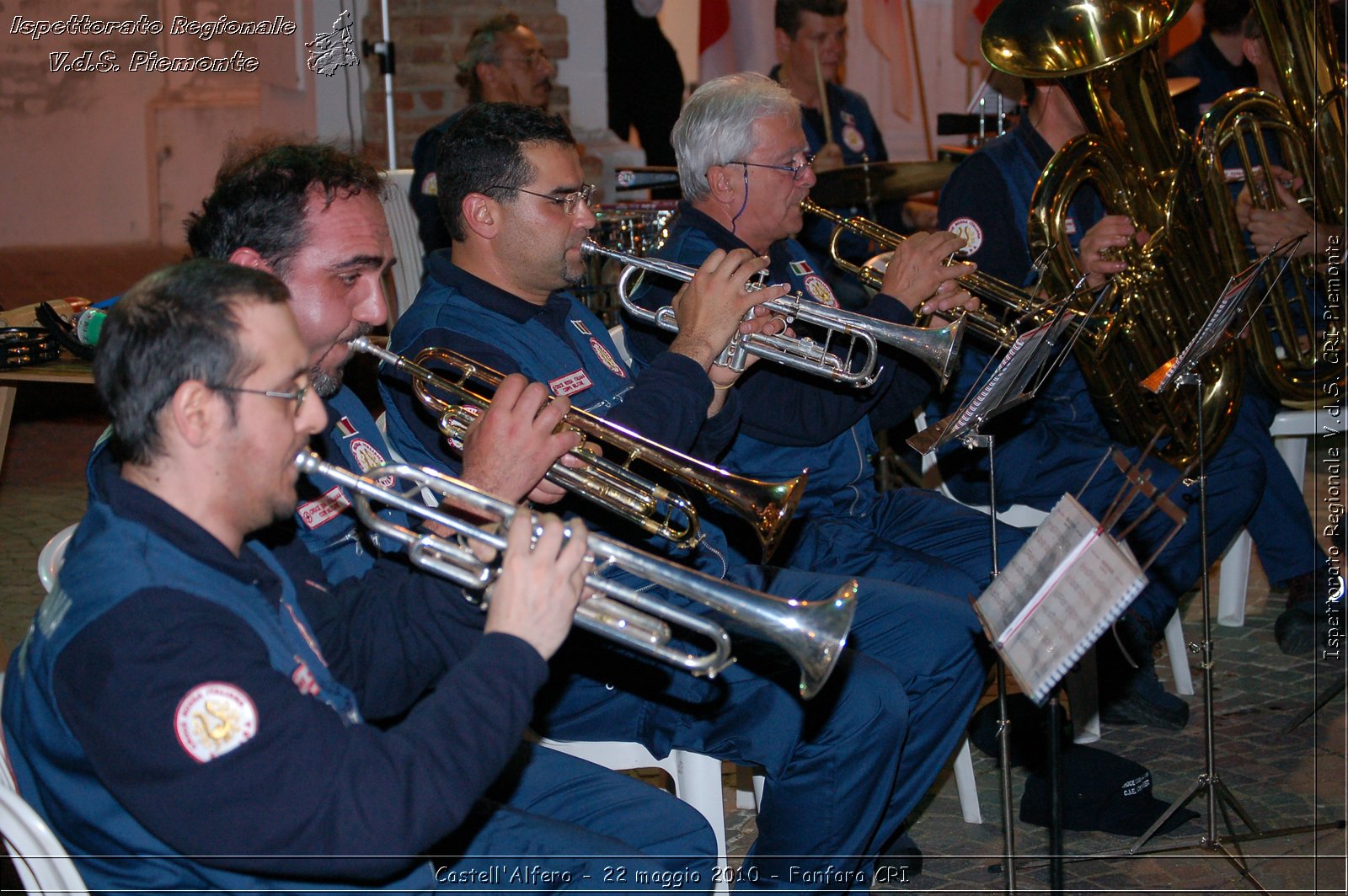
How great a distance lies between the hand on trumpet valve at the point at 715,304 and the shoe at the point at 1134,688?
1652 millimetres

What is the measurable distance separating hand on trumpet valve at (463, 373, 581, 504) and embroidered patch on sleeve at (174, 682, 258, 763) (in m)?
0.78

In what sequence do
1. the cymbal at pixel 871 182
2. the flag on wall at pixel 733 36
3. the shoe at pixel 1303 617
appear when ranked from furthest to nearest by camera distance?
the flag on wall at pixel 733 36 < the cymbal at pixel 871 182 < the shoe at pixel 1303 617

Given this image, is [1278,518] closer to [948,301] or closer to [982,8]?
[948,301]

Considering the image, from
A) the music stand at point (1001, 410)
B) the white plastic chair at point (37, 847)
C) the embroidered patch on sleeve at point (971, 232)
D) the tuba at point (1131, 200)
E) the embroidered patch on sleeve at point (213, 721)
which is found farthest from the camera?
the embroidered patch on sleeve at point (971, 232)

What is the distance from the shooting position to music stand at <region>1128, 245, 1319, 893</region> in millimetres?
2803

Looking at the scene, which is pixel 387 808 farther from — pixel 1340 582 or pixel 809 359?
pixel 1340 582

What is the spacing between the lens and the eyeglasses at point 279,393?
1.64 metres

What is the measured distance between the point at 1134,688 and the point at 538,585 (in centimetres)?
274

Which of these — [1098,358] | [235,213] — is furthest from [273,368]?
[1098,358]

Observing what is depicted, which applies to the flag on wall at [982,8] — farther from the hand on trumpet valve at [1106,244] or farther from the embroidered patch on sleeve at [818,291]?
the embroidered patch on sleeve at [818,291]

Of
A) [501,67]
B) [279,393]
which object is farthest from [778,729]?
[501,67]

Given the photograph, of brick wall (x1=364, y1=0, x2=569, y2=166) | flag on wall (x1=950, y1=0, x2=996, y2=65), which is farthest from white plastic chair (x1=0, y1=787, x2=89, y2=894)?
flag on wall (x1=950, y1=0, x2=996, y2=65)

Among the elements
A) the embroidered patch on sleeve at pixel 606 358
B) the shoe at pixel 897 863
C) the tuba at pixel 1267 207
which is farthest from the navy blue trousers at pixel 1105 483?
the embroidered patch on sleeve at pixel 606 358

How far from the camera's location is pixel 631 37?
7535mm
